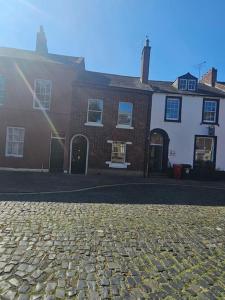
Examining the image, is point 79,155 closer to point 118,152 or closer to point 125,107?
point 118,152

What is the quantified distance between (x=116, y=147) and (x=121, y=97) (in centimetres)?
372

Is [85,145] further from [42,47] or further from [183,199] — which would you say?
[183,199]

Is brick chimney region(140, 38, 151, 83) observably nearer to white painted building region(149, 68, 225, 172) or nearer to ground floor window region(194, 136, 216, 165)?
white painted building region(149, 68, 225, 172)

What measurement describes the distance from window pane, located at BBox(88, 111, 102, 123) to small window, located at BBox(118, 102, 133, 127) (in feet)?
4.96

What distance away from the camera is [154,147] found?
76.1ft

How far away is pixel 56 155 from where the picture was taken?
20906 mm

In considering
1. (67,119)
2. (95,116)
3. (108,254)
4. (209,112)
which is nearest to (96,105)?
(95,116)

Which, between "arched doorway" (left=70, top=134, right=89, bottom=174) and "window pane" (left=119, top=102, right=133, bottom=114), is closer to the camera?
"arched doorway" (left=70, top=134, right=89, bottom=174)

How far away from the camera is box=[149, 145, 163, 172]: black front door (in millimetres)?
23188

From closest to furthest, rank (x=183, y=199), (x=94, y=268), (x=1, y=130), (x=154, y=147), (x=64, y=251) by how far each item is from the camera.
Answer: (x=94, y=268) < (x=64, y=251) < (x=183, y=199) < (x=1, y=130) < (x=154, y=147)

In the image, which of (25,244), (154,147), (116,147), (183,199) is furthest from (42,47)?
(25,244)

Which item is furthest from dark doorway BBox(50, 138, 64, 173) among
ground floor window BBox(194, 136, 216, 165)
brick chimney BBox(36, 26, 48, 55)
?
ground floor window BBox(194, 136, 216, 165)

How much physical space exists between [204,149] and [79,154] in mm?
9809

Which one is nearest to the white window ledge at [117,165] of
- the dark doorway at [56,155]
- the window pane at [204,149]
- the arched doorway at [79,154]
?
the arched doorway at [79,154]
